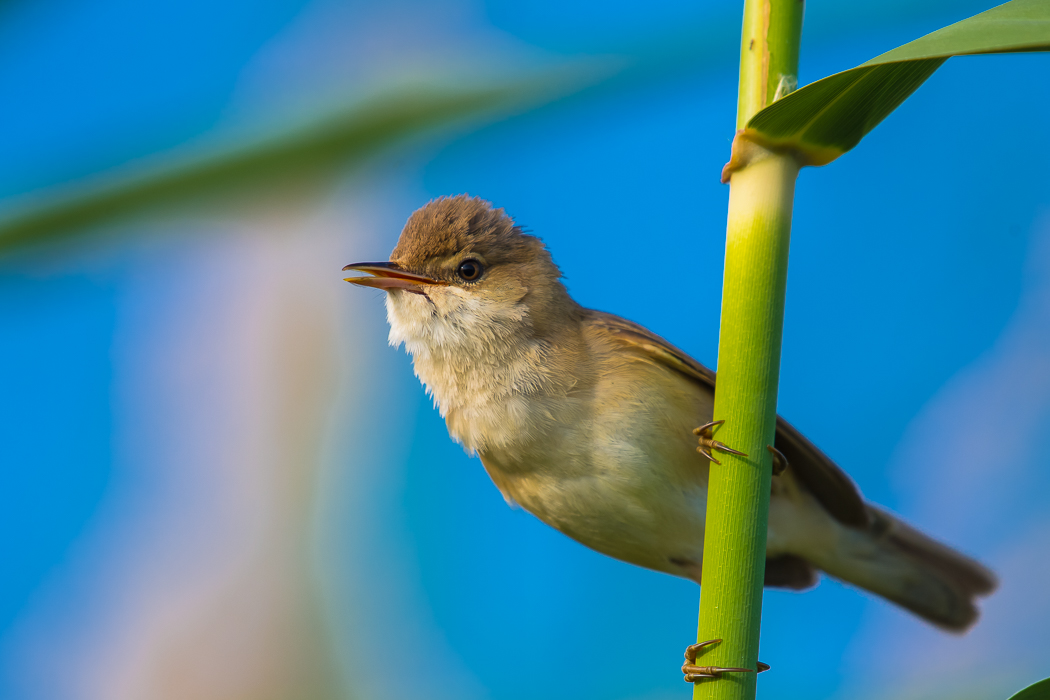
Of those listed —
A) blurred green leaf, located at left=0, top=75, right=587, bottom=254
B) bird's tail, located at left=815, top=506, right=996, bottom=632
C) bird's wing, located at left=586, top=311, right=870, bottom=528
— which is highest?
blurred green leaf, located at left=0, top=75, right=587, bottom=254

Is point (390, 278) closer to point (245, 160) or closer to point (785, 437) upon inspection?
point (245, 160)

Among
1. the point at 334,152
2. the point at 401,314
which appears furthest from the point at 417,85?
the point at 401,314

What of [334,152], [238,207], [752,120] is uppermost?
[238,207]

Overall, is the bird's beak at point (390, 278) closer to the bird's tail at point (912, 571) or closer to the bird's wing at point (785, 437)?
the bird's wing at point (785, 437)

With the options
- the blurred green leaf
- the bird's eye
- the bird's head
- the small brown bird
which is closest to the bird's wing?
the small brown bird

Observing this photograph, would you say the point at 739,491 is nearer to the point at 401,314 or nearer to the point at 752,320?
the point at 752,320

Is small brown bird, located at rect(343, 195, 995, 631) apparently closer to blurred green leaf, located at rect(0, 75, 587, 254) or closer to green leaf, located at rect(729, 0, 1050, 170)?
blurred green leaf, located at rect(0, 75, 587, 254)

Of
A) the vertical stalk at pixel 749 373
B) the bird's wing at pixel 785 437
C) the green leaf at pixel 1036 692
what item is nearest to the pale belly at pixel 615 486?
the bird's wing at pixel 785 437
